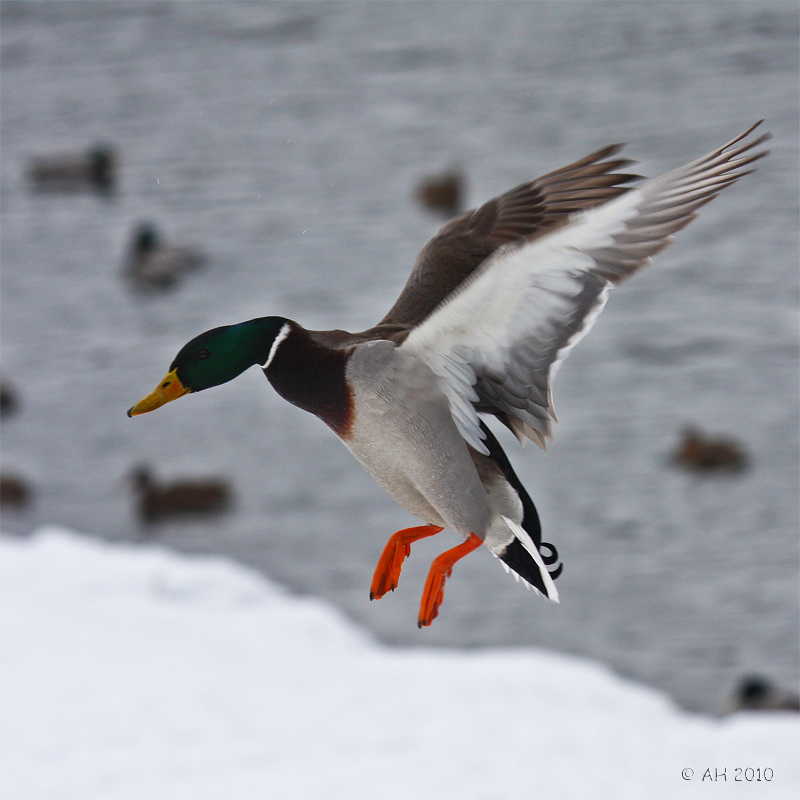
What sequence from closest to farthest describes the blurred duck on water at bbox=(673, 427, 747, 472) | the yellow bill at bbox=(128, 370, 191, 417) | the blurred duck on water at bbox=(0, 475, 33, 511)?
the yellow bill at bbox=(128, 370, 191, 417), the blurred duck on water at bbox=(673, 427, 747, 472), the blurred duck on water at bbox=(0, 475, 33, 511)

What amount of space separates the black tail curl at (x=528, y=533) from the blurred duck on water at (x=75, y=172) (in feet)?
47.7

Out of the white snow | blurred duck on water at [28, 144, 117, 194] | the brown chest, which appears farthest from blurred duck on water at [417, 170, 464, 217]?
the brown chest

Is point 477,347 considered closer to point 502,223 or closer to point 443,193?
point 502,223

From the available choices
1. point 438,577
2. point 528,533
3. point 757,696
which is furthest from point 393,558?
point 757,696

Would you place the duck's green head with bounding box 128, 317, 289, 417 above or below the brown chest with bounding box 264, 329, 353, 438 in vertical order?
above

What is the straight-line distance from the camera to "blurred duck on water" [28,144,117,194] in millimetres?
15602

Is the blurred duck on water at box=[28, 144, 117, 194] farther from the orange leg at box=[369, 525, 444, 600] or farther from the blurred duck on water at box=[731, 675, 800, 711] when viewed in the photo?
the orange leg at box=[369, 525, 444, 600]

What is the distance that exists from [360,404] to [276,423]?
9.75m

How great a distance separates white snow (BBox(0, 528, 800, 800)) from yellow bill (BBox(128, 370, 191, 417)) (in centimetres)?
565

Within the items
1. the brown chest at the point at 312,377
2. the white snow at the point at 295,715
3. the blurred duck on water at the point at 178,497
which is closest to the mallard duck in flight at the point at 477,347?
the brown chest at the point at 312,377

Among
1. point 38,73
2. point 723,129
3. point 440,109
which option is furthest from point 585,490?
point 38,73

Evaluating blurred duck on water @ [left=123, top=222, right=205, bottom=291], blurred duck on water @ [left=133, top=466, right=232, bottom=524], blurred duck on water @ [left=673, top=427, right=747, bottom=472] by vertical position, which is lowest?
blurred duck on water @ [left=133, top=466, right=232, bottom=524]

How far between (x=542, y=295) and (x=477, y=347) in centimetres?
13

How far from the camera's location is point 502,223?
73.4 inches
